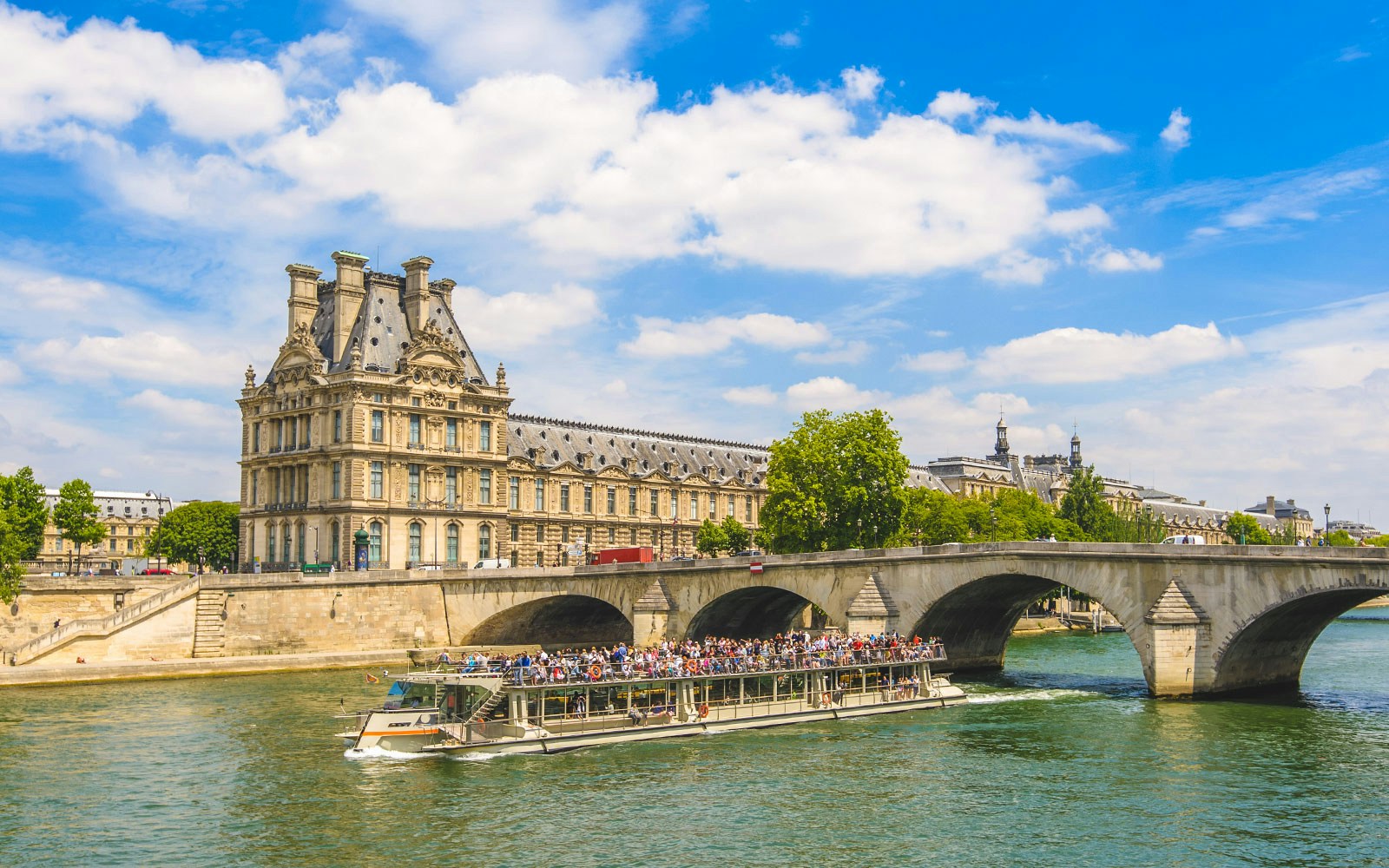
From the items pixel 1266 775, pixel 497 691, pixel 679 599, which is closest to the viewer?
pixel 1266 775

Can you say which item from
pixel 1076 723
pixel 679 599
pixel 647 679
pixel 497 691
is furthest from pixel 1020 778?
pixel 679 599

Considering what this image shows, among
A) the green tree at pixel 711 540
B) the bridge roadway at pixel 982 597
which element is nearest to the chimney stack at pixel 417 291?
the bridge roadway at pixel 982 597

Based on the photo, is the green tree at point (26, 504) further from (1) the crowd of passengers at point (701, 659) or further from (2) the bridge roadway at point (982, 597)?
(1) the crowd of passengers at point (701, 659)

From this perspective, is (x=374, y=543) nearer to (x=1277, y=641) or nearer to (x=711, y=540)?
(x=711, y=540)

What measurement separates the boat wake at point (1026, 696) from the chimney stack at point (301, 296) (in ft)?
196

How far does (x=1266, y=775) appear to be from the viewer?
130 ft

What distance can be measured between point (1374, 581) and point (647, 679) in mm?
27475

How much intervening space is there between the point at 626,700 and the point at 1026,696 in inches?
773

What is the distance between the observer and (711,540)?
118 m

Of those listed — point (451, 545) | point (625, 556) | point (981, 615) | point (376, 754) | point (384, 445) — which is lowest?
point (376, 754)

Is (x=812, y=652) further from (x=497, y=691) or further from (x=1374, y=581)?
(x=1374, y=581)

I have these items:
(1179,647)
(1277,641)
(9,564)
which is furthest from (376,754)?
(1277,641)

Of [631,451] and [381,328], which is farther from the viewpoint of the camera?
[631,451]

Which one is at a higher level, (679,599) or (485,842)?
(679,599)
